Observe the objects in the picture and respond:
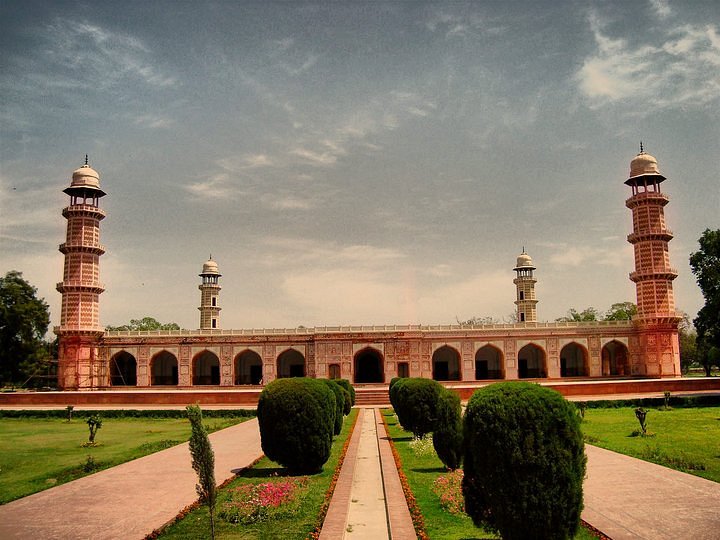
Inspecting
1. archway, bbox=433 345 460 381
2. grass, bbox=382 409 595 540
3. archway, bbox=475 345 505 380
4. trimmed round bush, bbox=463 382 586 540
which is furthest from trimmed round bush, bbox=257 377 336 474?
archway, bbox=475 345 505 380

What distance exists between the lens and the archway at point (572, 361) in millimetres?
41594

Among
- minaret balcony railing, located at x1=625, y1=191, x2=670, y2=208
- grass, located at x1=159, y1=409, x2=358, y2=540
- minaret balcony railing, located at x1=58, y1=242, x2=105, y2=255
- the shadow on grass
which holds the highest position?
minaret balcony railing, located at x1=625, y1=191, x2=670, y2=208

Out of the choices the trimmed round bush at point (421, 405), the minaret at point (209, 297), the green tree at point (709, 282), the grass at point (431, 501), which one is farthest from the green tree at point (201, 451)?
the minaret at point (209, 297)

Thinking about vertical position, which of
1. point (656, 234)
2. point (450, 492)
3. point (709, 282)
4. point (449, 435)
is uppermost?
point (656, 234)

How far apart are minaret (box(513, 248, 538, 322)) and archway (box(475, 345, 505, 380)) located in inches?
326

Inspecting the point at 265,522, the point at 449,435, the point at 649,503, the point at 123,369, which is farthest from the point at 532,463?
the point at 123,369

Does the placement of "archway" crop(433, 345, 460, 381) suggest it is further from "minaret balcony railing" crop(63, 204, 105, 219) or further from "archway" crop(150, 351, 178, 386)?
"minaret balcony railing" crop(63, 204, 105, 219)

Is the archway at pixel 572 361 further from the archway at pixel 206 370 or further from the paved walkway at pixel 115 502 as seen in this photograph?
the paved walkway at pixel 115 502

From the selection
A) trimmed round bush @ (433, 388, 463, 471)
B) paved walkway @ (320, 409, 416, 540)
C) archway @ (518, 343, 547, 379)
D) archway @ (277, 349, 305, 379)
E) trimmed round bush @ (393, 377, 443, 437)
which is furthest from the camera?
archway @ (277, 349, 305, 379)

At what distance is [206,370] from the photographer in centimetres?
4334

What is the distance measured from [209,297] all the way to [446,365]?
19889 mm

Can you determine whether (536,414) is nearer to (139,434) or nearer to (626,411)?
(139,434)

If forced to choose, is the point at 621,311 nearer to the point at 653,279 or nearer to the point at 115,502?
the point at 653,279

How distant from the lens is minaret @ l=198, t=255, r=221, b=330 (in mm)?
48750
